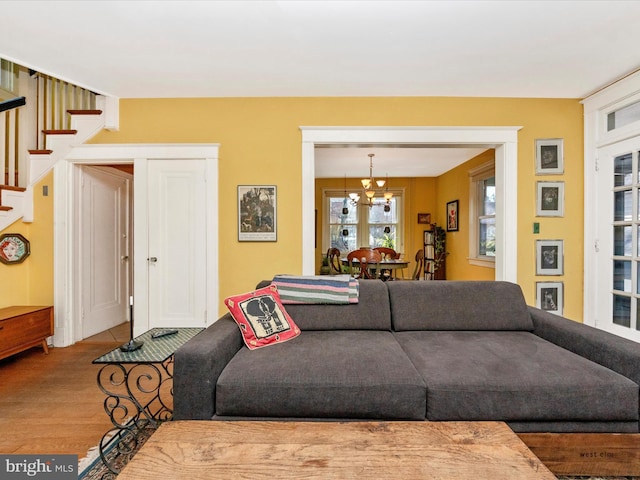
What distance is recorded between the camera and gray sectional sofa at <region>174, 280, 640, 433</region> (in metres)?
1.54

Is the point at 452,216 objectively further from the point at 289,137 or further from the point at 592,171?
the point at 289,137

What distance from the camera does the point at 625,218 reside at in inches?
123

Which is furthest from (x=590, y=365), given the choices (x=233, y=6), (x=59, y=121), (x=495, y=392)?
(x=59, y=121)

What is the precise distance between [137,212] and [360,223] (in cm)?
513

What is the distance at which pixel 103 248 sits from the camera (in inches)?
163

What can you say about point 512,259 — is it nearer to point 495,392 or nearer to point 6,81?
point 495,392

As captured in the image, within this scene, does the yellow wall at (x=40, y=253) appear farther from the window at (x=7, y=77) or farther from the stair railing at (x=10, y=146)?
the window at (x=7, y=77)

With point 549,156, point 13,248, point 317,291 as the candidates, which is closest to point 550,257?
point 549,156

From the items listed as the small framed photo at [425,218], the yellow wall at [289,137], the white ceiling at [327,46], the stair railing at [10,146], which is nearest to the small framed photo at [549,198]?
the yellow wall at [289,137]

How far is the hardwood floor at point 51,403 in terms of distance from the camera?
6.11 feet

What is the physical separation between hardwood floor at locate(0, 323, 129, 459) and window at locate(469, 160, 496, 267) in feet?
16.1

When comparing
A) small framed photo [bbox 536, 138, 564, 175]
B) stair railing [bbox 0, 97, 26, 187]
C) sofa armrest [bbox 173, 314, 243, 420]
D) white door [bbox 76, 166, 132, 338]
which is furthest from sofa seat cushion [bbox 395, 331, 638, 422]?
stair railing [bbox 0, 97, 26, 187]

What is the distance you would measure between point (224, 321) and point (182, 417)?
0.65 metres

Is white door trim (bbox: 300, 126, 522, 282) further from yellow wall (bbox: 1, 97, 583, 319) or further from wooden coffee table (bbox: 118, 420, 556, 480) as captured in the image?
wooden coffee table (bbox: 118, 420, 556, 480)
